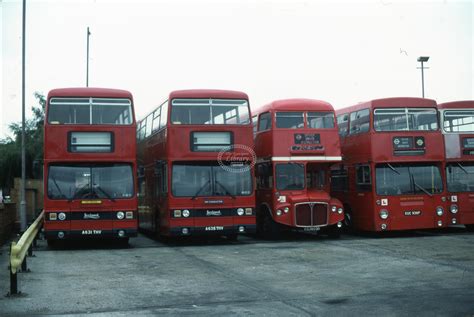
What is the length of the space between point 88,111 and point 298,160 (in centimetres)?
644

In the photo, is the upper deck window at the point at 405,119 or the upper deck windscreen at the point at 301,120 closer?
the upper deck windscreen at the point at 301,120

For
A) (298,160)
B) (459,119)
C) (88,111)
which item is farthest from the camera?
(459,119)

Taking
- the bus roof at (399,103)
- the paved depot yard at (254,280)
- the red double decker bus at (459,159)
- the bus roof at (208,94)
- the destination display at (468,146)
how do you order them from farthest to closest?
the destination display at (468,146) < the red double decker bus at (459,159) < the bus roof at (399,103) < the bus roof at (208,94) < the paved depot yard at (254,280)

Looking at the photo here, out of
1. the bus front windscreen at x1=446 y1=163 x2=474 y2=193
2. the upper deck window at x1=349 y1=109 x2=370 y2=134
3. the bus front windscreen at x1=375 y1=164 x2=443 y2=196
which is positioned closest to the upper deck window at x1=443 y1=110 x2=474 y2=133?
the bus front windscreen at x1=446 y1=163 x2=474 y2=193

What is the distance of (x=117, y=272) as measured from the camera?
14.0m

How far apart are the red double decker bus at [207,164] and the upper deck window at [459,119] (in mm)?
7186

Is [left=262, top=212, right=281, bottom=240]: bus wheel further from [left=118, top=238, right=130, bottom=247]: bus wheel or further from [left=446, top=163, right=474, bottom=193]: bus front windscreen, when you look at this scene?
[left=446, top=163, right=474, bottom=193]: bus front windscreen

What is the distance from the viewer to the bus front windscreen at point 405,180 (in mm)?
21766

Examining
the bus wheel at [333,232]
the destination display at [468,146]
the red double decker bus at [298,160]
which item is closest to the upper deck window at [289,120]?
the red double decker bus at [298,160]

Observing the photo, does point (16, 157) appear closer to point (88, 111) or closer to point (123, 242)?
point (123, 242)

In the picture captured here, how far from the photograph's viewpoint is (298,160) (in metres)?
21.6

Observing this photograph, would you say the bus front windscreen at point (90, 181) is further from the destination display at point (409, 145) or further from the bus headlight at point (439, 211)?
the bus headlight at point (439, 211)

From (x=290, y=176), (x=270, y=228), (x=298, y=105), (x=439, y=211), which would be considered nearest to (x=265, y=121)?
(x=298, y=105)

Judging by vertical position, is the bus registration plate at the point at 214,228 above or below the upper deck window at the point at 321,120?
below
